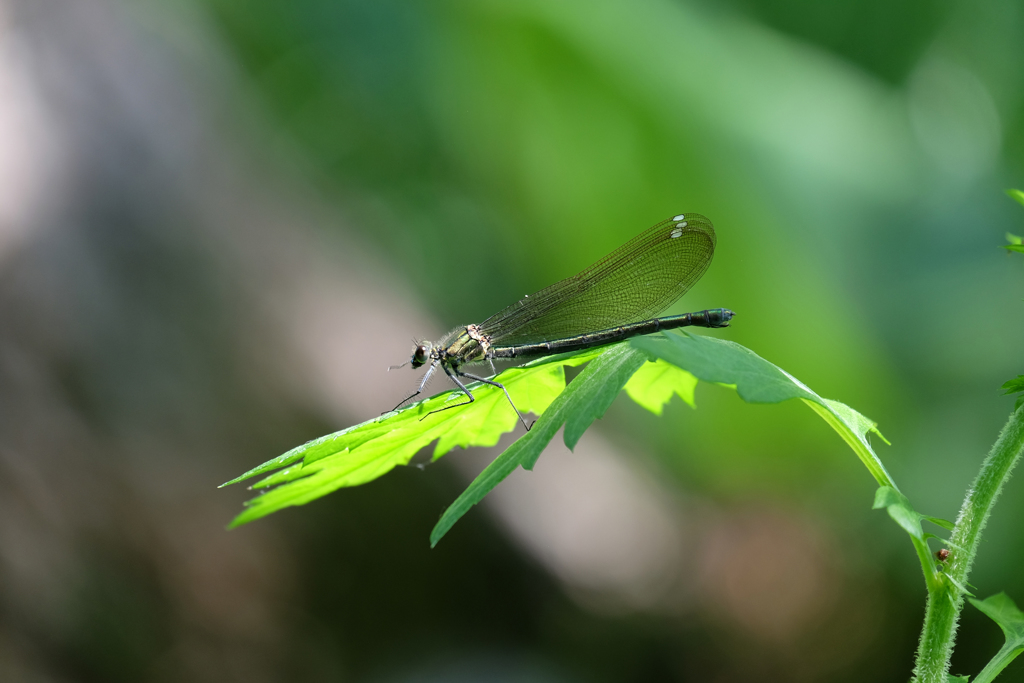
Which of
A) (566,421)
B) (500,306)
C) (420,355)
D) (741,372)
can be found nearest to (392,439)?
(566,421)

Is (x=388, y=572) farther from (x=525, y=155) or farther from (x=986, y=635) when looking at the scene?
(x=986, y=635)

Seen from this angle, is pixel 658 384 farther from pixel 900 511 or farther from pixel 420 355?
pixel 420 355

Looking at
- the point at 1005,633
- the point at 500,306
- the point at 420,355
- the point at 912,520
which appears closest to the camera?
the point at 912,520

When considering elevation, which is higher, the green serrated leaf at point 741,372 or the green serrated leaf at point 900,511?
the green serrated leaf at point 741,372

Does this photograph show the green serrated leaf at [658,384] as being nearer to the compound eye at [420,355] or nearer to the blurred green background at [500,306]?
the compound eye at [420,355]

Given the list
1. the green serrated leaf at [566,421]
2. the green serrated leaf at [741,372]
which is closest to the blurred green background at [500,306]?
the green serrated leaf at [566,421]

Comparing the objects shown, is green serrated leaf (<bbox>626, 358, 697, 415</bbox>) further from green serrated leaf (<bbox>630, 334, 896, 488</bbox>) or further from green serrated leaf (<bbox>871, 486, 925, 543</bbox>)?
green serrated leaf (<bbox>871, 486, 925, 543</bbox>)

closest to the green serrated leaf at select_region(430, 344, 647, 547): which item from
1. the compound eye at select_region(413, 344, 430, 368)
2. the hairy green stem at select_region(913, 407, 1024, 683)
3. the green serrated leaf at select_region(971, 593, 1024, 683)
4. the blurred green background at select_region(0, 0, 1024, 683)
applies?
the hairy green stem at select_region(913, 407, 1024, 683)
